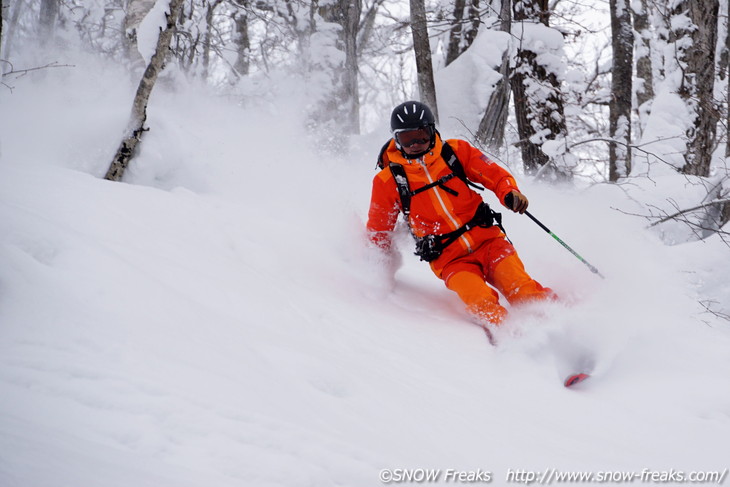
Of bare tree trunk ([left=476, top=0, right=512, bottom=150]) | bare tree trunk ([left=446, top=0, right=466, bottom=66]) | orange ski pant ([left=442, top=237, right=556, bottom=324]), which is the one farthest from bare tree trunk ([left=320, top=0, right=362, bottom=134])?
orange ski pant ([left=442, top=237, right=556, bottom=324])

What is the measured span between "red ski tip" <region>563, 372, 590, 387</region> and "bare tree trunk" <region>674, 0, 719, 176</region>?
4298mm

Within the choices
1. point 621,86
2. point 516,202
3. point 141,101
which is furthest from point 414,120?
point 621,86

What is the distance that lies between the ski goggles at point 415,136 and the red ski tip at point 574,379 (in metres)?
2.03

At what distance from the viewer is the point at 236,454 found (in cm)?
174

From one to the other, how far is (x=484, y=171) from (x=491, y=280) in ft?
2.87

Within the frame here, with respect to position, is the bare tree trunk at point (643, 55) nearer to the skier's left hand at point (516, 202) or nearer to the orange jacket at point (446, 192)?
the orange jacket at point (446, 192)

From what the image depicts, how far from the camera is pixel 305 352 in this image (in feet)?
8.54

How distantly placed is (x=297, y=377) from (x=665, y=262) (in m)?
3.59

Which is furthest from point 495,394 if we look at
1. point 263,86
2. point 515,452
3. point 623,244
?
point 263,86

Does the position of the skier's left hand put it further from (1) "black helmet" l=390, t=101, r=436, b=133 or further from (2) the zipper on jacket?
(1) "black helmet" l=390, t=101, r=436, b=133

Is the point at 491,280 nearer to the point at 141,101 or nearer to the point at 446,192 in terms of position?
the point at 446,192

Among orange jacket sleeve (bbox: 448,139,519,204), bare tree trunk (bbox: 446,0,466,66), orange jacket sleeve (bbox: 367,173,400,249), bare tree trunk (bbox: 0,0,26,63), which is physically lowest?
orange jacket sleeve (bbox: 367,173,400,249)

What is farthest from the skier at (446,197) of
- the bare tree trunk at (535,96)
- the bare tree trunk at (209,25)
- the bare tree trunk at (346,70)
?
the bare tree trunk at (346,70)

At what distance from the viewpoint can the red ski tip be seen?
2.85 meters
